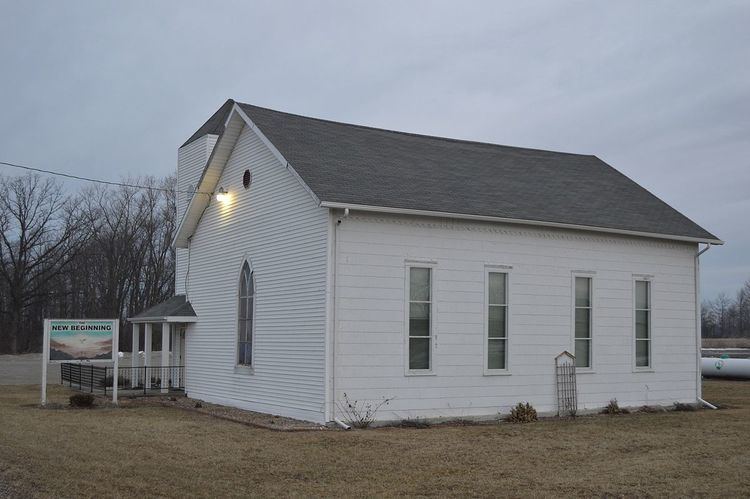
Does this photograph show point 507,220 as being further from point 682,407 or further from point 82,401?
point 82,401

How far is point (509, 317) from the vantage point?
68.8 ft

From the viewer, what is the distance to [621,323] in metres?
23.1

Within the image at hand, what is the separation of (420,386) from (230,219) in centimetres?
791

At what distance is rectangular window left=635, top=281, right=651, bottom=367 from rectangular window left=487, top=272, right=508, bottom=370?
4.81 meters

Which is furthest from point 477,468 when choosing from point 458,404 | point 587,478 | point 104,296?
point 104,296

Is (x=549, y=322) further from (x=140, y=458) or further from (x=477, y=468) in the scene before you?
(x=140, y=458)

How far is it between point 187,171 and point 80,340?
27.9 ft

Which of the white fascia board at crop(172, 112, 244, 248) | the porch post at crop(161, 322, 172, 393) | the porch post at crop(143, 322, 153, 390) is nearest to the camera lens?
the white fascia board at crop(172, 112, 244, 248)

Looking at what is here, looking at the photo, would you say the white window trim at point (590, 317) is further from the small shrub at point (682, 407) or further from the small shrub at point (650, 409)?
the small shrub at point (682, 407)

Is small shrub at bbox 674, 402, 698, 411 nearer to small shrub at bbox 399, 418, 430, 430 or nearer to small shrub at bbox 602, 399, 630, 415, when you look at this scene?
small shrub at bbox 602, 399, 630, 415

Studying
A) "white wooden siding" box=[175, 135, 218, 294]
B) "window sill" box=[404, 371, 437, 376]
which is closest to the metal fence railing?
"white wooden siding" box=[175, 135, 218, 294]

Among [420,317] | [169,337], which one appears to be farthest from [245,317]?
[169,337]

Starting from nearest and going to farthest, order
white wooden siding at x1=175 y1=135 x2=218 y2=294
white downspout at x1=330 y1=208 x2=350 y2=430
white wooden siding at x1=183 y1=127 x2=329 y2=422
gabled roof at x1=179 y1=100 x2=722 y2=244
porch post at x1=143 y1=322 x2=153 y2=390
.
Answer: white downspout at x1=330 y1=208 x2=350 y2=430 < white wooden siding at x1=183 y1=127 x2=329 y2=422 < gabled roof at x1=179 y1=100 x2=722 y2=244 < white wooden siding at x1=175 y1=135 x2=218 y2=294 < porch post at x1=143 y1=322 x2=153 y2=390

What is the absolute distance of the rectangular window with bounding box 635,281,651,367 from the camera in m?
23.6
